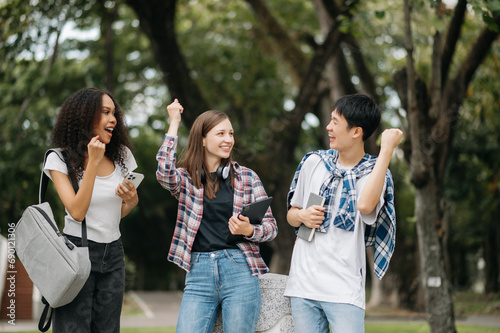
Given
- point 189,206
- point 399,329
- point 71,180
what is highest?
point 71,180

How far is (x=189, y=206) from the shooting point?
10.7ft

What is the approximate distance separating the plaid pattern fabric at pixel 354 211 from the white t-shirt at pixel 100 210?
1.10 meters

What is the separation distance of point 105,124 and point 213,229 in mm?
815

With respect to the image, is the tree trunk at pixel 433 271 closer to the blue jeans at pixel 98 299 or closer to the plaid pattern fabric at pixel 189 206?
the plaid pattern fabric at pixel 189 206

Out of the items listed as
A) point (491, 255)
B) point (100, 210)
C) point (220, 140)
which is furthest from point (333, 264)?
point (491, 255)

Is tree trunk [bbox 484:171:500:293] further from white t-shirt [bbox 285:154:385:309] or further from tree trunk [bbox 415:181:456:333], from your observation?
white t-shirt [bbox 285:154:385:309]

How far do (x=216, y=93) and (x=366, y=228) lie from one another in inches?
508

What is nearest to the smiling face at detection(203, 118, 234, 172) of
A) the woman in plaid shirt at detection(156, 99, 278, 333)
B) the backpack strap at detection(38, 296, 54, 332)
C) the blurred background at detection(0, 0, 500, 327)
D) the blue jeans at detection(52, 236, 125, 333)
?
the woman in plaid shirt at detection(156, 99, 278, 333)

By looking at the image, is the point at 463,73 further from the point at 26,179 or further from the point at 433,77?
the point at 26,179

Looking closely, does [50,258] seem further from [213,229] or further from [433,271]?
[433,271]

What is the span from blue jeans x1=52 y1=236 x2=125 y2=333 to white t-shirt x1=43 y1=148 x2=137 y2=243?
0.04 meters

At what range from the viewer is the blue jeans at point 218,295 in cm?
315

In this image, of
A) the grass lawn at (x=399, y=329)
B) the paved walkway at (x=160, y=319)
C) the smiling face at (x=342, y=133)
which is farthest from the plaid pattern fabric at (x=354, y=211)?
the grass lawn at (x=399, y=329)

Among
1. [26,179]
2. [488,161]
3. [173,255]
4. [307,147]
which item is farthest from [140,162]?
[173,255]
